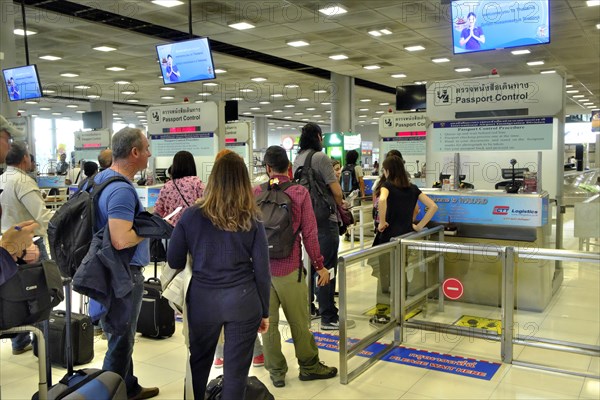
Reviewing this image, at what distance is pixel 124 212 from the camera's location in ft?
8.83

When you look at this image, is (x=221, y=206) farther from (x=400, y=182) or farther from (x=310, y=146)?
(x=400, y=182)

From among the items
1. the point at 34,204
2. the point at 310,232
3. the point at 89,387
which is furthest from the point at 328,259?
the point at 89,387

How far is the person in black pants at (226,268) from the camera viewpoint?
233 centimetres

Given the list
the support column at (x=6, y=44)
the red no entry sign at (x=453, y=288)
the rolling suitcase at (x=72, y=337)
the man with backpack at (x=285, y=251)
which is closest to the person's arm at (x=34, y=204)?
the rolling suitcase at (x=72, y=337)

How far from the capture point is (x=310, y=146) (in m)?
4.55

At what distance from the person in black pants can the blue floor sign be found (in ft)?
4.91

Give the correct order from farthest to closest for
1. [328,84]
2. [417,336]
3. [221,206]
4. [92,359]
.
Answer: [328,84], [417,336], [92,359], [221,206]

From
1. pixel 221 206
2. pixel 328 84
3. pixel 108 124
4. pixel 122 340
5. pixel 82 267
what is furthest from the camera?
pixel 108 124

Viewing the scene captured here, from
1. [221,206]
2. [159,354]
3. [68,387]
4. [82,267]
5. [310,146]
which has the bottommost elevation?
[159,354]

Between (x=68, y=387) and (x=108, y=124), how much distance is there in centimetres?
1887

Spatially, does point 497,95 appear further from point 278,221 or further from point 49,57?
point 49,57

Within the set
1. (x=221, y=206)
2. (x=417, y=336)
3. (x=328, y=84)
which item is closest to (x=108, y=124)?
(x=328, y=84)

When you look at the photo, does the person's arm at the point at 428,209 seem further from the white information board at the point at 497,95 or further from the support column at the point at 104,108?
the support column at the point at 104,108

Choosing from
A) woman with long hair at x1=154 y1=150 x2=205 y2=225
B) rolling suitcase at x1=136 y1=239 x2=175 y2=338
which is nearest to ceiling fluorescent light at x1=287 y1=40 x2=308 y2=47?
woman with long hair at x1=154 y1=150 x2=205 y2=225
